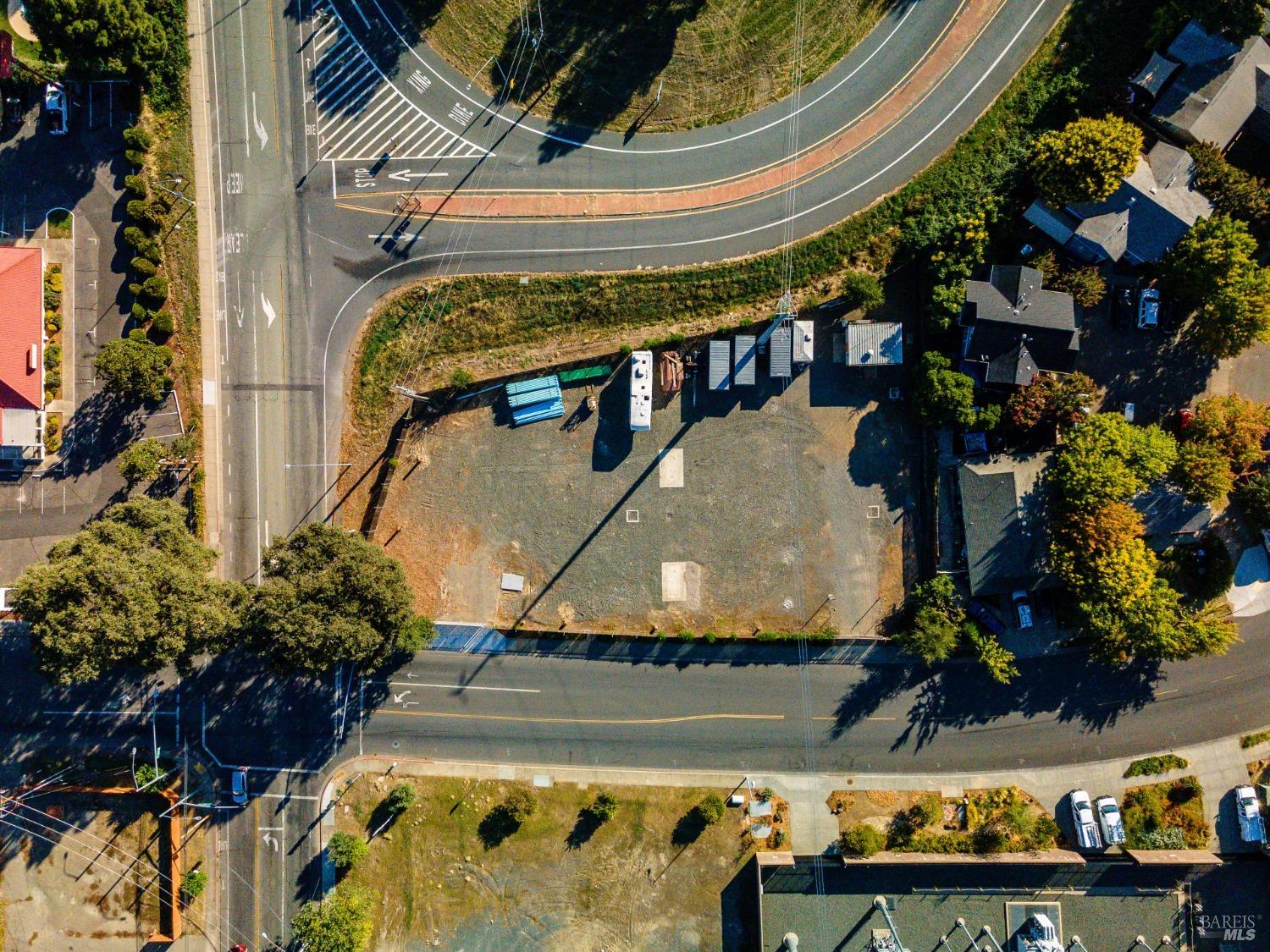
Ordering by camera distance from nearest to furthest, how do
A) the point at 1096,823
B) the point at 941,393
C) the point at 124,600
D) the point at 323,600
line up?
the point at 124,600, the point at 323,600, the point at 941,393, the point at 1096,823

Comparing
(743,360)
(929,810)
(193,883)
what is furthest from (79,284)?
(929,810)

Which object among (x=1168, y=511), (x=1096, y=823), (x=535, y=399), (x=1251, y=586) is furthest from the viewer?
(x=1251, y=586)

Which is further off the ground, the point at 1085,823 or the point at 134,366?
the point at 134,366

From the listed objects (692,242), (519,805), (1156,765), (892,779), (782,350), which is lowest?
(519,805)

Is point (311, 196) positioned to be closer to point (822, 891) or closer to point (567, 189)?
point (567, 189)

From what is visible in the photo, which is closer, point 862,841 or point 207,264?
point 862,841

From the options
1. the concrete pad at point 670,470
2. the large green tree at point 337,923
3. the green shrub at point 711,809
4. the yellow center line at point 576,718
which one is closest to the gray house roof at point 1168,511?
the yellow center line at point 576,718

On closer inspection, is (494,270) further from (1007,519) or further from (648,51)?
(1007,519)

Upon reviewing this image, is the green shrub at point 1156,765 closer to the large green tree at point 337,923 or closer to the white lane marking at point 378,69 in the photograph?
the large green tree at point 337,923
